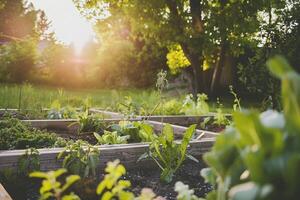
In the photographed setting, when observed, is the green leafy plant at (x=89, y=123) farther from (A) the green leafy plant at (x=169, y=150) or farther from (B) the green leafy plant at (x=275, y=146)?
(B) the green leafy plant at (x=275, y=146)

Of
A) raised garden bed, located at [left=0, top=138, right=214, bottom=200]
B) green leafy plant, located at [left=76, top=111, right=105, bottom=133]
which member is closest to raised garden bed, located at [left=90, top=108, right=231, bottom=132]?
green leafy plant, located at [left=76, top=111, right=105, bottom=133]

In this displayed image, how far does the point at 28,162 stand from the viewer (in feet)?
9.71

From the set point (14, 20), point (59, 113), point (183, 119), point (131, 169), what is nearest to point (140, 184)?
point (131, 169)

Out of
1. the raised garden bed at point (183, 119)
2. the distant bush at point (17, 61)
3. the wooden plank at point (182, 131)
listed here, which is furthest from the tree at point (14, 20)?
the wooden plank at point (182, 131)

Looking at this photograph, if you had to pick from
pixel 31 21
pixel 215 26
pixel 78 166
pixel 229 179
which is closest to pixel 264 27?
pixel 215 26

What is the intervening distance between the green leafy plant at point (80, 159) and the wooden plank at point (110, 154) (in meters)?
0.10

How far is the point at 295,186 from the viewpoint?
0.62 meters

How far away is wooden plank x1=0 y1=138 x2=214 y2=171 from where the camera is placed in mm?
2971

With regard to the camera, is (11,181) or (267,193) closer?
(267,193)

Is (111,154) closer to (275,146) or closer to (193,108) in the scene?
(275,146)

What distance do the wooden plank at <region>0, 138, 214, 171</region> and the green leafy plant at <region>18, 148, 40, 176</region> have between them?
2.2 inches

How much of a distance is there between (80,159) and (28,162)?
35 cm

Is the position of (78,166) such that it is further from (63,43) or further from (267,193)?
(63,43)

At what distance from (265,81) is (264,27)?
3.73 feet
